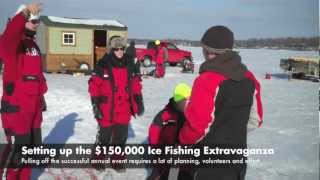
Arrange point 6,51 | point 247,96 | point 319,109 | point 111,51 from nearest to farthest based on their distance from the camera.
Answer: point 247,96 → point 6,51 → point 111,51 → point 319,109

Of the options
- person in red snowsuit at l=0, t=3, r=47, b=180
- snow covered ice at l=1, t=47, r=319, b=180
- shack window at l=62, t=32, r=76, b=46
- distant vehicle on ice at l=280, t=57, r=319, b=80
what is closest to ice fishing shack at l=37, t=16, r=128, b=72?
shack window at l=62, t=32, r=76, b=46

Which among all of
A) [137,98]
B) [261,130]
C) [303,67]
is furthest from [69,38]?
[137,98]

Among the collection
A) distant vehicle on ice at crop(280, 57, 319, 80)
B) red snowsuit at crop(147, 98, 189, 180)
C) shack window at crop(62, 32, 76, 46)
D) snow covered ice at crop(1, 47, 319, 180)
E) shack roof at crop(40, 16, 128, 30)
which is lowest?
snow covered ice at crop(1, 47, 319, 180)

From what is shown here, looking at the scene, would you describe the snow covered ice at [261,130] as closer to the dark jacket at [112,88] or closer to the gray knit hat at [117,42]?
the dark jacket at [112,88]

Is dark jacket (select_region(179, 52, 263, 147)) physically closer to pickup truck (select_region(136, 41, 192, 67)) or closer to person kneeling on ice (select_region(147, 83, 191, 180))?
person kneeling on ice (select_region(147, 83, 191, 180))

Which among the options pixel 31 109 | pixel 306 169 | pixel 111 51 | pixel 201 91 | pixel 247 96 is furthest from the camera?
pixel 306 169

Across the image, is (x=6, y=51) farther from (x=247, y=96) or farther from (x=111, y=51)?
(x=247, y=96)

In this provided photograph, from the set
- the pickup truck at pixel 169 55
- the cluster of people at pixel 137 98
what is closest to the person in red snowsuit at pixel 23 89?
the cluster of people at pixel 137 98

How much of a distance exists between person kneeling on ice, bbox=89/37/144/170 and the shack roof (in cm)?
1232

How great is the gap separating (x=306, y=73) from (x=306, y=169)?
12307 mm

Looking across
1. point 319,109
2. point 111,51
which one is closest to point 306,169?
point 111,51

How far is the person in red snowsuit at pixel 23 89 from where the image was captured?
3.49 meters

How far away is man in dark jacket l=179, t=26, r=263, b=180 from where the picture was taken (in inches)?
88.2

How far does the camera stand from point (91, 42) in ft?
55.4
